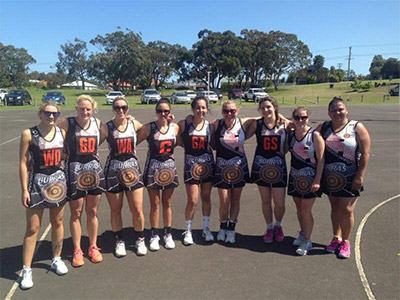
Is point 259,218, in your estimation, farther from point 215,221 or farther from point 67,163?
point 67,163

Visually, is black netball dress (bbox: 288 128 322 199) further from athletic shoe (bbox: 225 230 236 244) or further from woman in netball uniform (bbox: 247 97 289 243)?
athletic shoe (bbox: 225 230 236 244)

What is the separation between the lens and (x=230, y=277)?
3451 mm

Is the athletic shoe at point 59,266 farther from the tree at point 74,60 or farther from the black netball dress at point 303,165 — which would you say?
the tree at point 74,60

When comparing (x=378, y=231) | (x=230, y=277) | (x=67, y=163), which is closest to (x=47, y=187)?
(x=67, y=163)

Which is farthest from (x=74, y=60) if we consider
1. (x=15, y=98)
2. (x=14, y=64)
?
(x=15, y=98)

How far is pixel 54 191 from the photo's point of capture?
330cm

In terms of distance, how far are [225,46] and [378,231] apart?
60406mm

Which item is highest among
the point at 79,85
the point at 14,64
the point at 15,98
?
the point at 14,64

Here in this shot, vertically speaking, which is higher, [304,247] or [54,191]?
[54,191]

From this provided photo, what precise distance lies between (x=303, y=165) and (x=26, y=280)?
3372mm

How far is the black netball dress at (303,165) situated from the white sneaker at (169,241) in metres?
1.70

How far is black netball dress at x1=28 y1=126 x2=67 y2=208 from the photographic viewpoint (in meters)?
3.22

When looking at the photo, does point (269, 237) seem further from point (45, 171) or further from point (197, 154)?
point (45, 171)

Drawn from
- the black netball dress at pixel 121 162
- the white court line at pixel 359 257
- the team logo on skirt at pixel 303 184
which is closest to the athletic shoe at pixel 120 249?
the black netball dress at pixel 121 162
